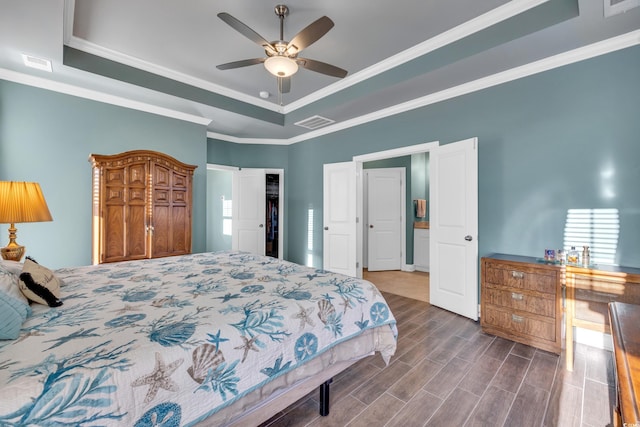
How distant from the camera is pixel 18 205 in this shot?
2.01m

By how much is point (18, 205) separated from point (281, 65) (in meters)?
2.26

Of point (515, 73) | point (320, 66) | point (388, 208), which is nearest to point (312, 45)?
point (320, 66)

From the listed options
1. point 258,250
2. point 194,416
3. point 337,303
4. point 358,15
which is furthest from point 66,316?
point 258,250

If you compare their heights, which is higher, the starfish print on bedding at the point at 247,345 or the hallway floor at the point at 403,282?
the starfish print on bedding at the point at 247,345

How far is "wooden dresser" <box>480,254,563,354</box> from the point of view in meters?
2.30

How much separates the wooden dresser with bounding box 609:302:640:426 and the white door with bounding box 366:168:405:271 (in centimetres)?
457

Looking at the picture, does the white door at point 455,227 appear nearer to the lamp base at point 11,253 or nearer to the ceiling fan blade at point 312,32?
the ceiling fan blade at point 312,32

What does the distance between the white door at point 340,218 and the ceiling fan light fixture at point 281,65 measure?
2.39m

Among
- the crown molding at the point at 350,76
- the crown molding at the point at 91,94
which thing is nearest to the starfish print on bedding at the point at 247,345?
the crown molding at the point at 350,76

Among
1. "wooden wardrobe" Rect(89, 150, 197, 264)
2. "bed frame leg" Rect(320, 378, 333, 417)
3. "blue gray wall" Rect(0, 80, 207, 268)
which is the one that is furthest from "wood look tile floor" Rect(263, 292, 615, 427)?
"blue gray wall" Rect(0, 80, 207, 268)

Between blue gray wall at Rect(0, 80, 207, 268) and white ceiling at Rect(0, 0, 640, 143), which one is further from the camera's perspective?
blue gray wall at Rect(0, 80, 207, 268)

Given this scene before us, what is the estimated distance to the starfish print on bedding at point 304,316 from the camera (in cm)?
134

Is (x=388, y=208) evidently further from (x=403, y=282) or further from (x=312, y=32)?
(x=312, y=32)

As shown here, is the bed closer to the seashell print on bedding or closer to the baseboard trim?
the seashell print on bedding
